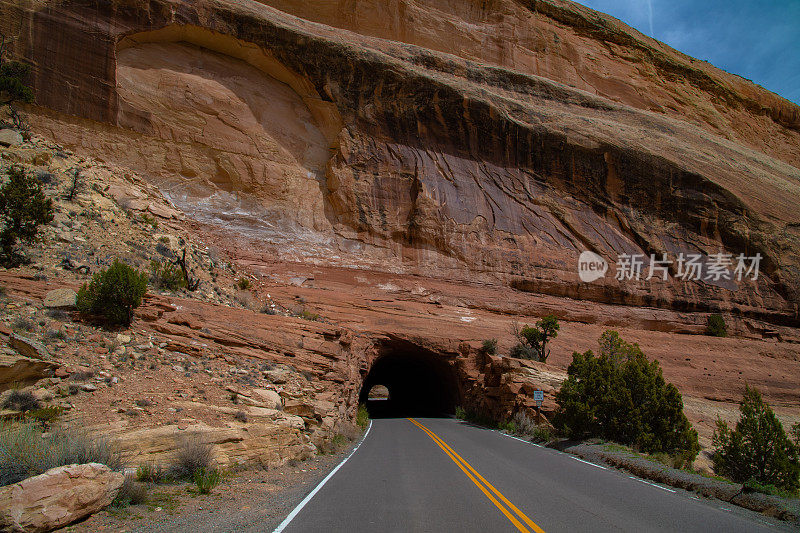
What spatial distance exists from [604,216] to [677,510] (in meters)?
34.0

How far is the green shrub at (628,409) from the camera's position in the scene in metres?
13.4

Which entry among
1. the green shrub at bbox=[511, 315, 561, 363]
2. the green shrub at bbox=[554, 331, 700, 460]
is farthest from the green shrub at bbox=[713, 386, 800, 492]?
the green shrub at bbox=[511, 315, 561, 363]

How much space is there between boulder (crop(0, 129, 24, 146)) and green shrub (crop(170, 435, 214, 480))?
53.1 feet

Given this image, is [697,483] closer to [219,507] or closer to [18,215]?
[219,507]

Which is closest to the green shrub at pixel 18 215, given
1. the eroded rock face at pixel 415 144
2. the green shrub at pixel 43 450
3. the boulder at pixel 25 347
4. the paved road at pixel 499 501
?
the boulder at pixel 25 347

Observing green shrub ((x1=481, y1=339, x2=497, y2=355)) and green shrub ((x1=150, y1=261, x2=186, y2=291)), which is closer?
green shrub ((x1=150, y1=261, x2=186, y2=291))

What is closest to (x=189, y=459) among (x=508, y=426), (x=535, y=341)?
(x=508, y=426)

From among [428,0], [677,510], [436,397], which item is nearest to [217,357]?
[677,510]

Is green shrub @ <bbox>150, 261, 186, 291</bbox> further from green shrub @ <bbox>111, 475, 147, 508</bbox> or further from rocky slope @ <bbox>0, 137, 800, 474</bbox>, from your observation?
green shrub @ <bbox>111, 475, 147, 508</bbox>

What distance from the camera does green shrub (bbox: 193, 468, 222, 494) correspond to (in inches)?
268

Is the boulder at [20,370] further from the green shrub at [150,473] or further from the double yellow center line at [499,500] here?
the double yellow center line at [499,500]

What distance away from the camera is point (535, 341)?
85.5 ft

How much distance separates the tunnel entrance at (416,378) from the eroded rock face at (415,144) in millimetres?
5640

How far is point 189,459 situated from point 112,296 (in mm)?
4984
